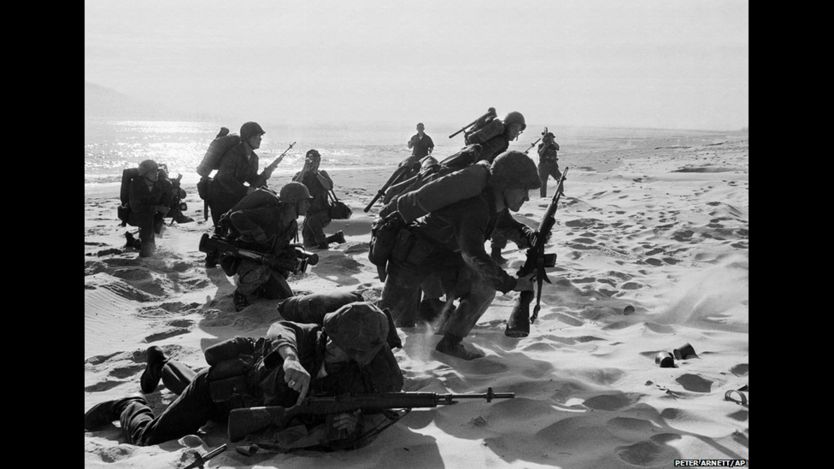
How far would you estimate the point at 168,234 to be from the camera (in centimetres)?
1116

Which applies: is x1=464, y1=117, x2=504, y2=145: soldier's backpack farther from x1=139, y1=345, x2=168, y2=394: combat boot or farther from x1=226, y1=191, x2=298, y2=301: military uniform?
x1=139, y1=345, x2=168, y2=394: combat boot

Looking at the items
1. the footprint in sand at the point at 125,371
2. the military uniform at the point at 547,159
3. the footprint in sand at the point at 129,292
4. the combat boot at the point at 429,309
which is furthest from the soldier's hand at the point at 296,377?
the military uniform at the point at 547,159

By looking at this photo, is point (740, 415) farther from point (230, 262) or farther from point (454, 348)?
point (230, 262)

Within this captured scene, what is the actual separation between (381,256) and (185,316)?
83.3 inches

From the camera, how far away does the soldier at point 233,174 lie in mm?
8617

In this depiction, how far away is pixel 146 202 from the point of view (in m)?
9.62

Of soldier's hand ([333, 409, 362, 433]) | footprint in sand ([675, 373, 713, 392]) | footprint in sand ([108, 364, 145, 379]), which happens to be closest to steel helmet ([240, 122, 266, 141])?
footprint in sand ([108, 364, 145, 379])

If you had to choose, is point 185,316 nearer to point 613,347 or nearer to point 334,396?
point 334,396

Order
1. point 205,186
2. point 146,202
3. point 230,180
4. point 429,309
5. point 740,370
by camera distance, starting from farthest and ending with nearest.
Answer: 1. point 146,202
2. point 205,186
3. point 230,180
4. point 429,309
5. point 740,370

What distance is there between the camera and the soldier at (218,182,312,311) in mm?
7066

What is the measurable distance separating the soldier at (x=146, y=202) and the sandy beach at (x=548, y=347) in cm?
27

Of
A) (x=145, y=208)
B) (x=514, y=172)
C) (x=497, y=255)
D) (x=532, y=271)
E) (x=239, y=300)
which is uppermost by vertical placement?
(x=514, y=172)

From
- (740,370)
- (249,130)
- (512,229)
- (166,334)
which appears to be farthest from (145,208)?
(740,370)

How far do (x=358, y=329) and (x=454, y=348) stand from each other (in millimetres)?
1708
